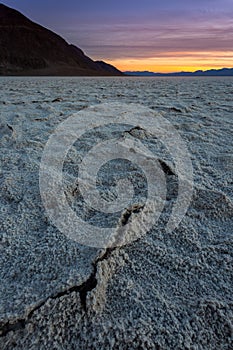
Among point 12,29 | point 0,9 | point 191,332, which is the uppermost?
point 0,9

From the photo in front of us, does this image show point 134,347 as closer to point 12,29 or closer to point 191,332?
point 191,332

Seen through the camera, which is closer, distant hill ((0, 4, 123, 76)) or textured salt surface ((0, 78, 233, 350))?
textured salt surface ((0, 78, 233, 350))

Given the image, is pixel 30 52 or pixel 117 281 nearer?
pixel 117 281

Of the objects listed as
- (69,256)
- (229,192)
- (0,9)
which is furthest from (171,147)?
(0,9)

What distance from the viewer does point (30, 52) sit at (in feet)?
Result: 226

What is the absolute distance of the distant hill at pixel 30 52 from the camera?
2389 inches

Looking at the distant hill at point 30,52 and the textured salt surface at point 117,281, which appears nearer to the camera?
the textured salt surface at point 117,281

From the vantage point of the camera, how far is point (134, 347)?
687 mm

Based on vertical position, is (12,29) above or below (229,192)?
above

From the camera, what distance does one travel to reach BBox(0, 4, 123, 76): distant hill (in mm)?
60688

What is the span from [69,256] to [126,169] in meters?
0.81

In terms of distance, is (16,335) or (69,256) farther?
(69,256)

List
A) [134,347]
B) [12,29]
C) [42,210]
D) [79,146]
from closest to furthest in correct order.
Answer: [134,347] < [42,210] < [79,146] < [12,29]

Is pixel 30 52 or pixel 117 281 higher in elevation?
pixel 30 52
